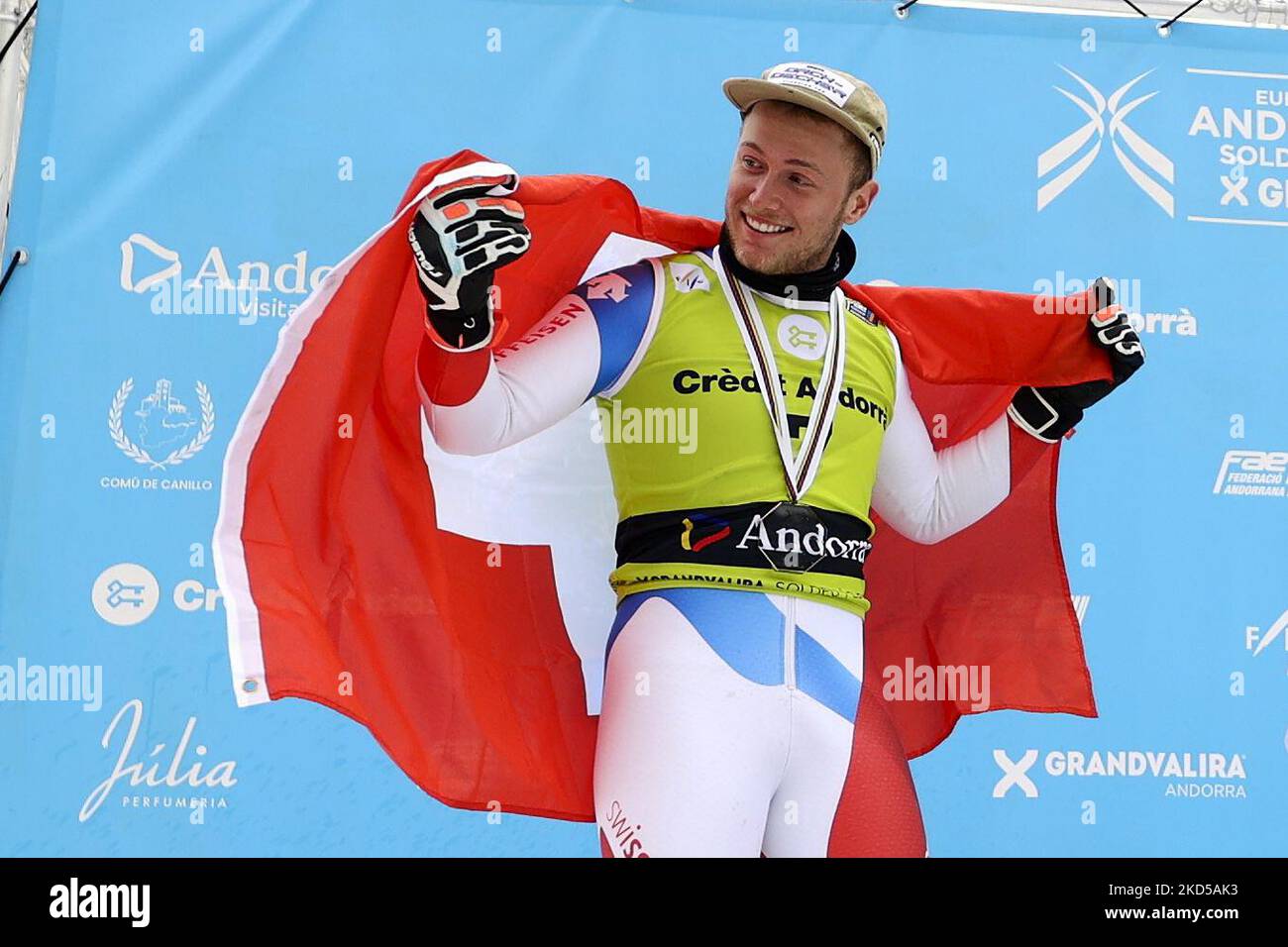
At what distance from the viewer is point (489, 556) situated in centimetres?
296

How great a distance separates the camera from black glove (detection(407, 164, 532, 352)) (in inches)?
94.8

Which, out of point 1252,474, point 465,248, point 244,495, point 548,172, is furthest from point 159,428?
point 1252,474

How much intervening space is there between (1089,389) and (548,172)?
1.20m

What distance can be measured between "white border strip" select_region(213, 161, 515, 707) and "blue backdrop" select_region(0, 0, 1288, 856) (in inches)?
29.7

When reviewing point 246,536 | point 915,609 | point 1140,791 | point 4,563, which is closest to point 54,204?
point 4,563

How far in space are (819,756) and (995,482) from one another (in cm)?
71

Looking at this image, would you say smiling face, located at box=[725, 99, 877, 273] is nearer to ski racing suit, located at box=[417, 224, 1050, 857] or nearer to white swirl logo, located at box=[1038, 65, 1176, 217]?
ski racing suit, located at box=[417, 224, 1050, 857]

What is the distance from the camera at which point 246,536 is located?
2.69 m

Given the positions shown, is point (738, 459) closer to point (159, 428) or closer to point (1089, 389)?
point (1089, 389)

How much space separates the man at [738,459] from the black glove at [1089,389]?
33 centimetres

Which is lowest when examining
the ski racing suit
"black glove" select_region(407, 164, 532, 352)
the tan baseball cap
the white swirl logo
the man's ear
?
the ski racing suit

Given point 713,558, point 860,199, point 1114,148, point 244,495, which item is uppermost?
point 1114,148

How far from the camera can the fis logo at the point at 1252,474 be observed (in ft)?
12.1

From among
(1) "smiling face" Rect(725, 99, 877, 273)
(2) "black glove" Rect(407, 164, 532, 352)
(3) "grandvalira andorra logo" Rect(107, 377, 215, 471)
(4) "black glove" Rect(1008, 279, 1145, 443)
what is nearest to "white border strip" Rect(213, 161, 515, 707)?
(2) "black glove" Rect(407, 164, 532, 352)
